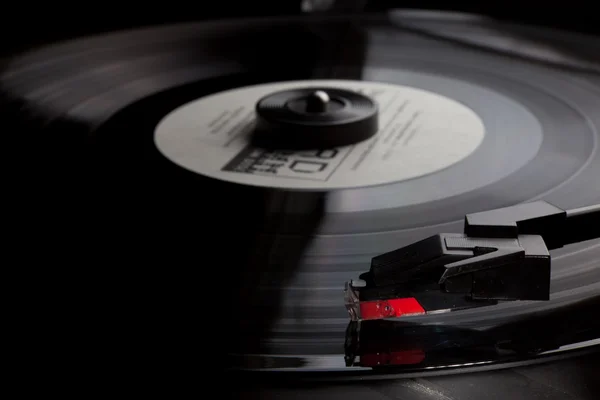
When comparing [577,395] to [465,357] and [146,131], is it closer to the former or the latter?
[465,357]

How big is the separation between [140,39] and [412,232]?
30.5 inches

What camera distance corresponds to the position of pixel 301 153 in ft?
3.09

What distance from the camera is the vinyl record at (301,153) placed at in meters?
0.64

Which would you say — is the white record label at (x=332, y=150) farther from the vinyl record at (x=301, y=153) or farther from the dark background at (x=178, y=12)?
the dark background at (x=178, y=12)

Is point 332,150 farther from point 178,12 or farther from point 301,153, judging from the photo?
point 178,12

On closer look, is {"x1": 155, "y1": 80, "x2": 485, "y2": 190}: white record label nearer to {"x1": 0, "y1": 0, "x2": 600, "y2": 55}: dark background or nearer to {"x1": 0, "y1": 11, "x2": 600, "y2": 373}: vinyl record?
{"x1": 0, "y1": 11, "x2": 600, "y2": 373}: vinyl record

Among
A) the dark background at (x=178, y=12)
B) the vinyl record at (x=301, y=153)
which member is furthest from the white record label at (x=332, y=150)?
the dark background at (x=178, y=12)

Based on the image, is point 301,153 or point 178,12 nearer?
point 301,153

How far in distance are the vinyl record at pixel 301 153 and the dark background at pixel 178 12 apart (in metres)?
0.17

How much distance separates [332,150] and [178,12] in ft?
2.59

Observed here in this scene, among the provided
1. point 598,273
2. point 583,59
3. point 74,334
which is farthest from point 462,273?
point 583,59

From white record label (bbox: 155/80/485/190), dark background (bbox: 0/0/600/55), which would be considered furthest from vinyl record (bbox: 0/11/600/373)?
dark background (bbox: 0/0/600/55)

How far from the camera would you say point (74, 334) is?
0.58m

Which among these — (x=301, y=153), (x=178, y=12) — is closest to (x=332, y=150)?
(x=301, y=153)
